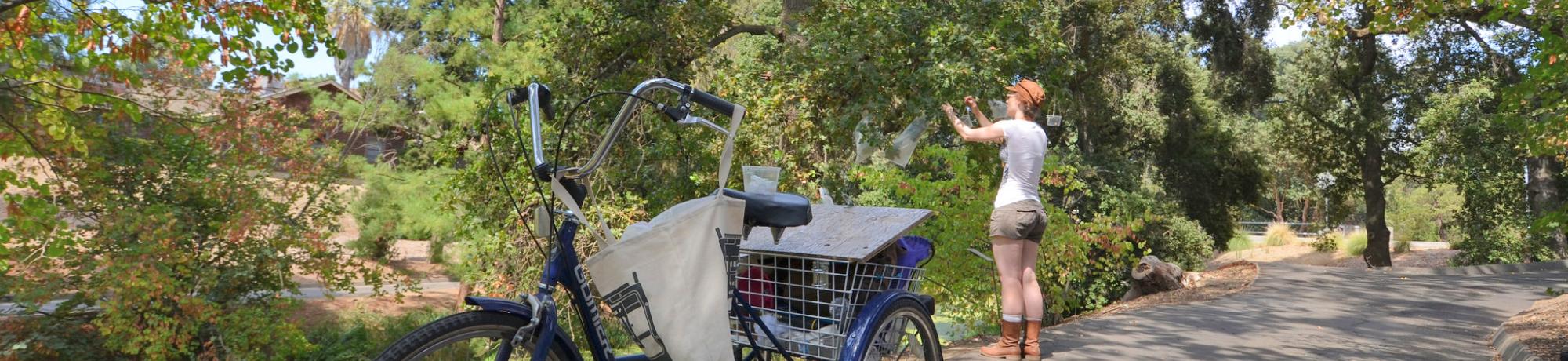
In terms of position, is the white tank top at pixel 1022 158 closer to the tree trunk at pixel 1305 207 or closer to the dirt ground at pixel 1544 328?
the dirt ground at pixel 1544 328

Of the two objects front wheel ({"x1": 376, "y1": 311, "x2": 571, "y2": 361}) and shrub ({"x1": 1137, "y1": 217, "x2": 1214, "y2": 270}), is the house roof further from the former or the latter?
front wheel ({"x1": 376, "y1": 311, "x2": 571, "y2": 361})

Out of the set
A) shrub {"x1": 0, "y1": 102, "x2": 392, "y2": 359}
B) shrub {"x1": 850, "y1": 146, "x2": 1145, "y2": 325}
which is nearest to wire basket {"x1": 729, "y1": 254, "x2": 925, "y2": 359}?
shrub {"x1": 850, "y1": 146, "x2": 1145, "y2": 325}

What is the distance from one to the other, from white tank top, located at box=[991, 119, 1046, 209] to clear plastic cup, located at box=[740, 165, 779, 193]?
1813mm

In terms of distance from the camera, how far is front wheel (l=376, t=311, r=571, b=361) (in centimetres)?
226

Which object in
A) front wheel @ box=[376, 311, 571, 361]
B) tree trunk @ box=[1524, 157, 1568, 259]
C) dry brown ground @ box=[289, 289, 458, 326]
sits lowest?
dry brown ground @ box=[289, 289, 458, 326]

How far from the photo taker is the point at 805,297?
377cm

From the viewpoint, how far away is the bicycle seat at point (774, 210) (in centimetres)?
322

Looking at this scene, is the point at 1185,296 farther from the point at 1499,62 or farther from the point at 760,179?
the point at 1499,62

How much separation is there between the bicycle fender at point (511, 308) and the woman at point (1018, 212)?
2752mm

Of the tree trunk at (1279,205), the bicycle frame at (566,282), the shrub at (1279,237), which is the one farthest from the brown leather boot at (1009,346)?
the tree trunk at (1279,205)

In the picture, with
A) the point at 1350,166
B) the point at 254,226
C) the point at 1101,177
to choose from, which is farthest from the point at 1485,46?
the point at 254,226

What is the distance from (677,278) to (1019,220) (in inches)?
97.8

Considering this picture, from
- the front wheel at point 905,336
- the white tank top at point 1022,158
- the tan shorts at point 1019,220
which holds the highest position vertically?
the white tank top at point 1022,158

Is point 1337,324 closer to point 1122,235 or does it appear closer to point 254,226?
point 1122,235
